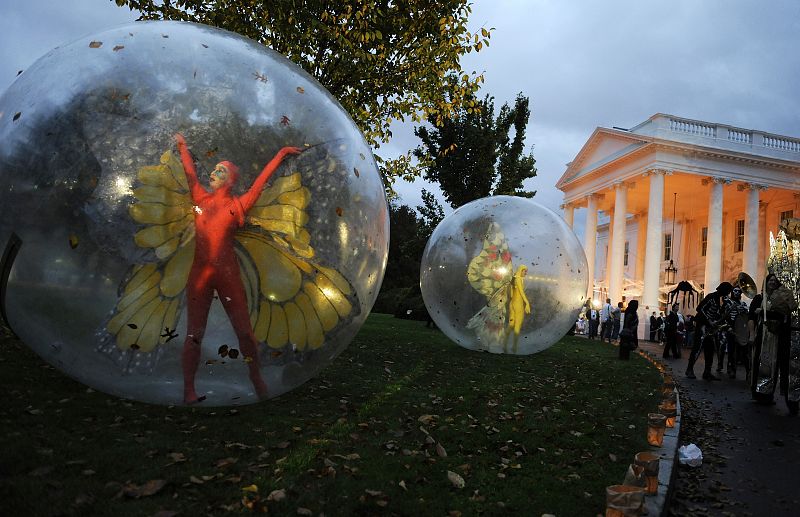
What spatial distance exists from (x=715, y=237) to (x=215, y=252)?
3725cm

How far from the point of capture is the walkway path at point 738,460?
4.92 metres

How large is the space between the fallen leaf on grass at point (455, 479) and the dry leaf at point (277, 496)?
136cm

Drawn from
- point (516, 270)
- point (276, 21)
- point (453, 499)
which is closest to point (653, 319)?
point (516, 270)

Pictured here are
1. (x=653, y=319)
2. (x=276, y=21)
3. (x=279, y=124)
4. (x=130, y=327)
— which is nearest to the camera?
(x=130, y=327)

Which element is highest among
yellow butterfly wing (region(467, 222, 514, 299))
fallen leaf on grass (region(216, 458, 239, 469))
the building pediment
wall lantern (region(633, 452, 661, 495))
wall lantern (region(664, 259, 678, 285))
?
the building pediment

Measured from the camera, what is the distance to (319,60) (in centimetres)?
1121

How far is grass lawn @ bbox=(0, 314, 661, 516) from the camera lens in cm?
363

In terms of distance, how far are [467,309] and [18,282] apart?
6931 millimetres

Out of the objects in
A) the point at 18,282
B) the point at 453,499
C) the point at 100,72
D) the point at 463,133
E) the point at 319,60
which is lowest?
the point at 453,499

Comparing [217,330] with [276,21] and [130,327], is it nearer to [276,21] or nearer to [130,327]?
[130,327]

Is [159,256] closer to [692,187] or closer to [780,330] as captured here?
[780,330]

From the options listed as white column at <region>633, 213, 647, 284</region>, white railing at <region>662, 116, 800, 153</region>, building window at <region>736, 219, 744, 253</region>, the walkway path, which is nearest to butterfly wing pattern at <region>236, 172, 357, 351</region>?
the walkway path

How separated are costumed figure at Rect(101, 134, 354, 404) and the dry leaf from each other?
2.63ft

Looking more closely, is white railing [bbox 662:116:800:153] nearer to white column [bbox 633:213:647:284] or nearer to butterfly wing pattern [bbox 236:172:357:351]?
white column [bbox 633:213:647:284]
